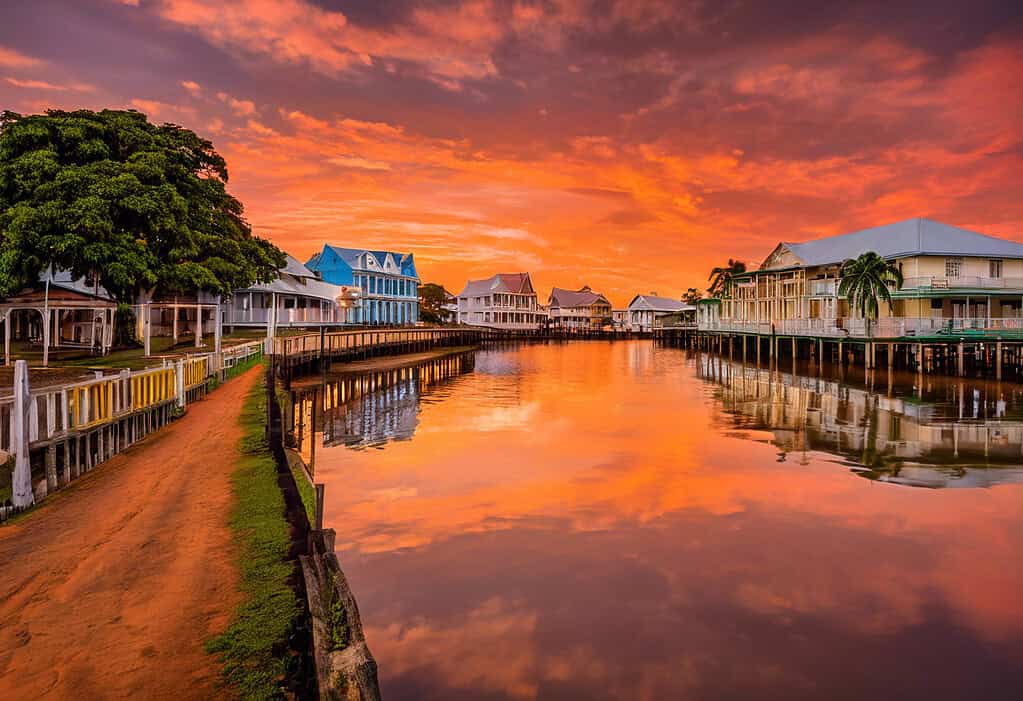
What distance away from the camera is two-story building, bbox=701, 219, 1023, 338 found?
137 feet

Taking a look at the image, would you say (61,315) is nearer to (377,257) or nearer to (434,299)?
(377,257)

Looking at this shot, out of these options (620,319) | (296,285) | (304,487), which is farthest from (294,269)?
(620,319)

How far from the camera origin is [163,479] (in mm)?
11758

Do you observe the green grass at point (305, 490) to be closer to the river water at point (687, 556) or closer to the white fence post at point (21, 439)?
the river water at point (687, 556)

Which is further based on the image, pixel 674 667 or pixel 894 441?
pixel 894 441

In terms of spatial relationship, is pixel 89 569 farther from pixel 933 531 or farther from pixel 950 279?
pixel 950 279

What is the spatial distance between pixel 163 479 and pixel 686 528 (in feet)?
32.9

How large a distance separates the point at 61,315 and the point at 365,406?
21454mm

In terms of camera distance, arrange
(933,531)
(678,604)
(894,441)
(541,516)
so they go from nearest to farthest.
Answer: (678,604) → (933,531) → (541,516) → (894,441)

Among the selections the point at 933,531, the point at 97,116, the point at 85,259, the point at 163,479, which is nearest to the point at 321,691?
the point at 163,479

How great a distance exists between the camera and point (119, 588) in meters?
7.45

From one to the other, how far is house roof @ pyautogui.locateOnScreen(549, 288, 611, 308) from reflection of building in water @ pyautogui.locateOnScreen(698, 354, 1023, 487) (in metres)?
95.8

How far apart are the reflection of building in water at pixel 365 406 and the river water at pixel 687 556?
0.91 feet

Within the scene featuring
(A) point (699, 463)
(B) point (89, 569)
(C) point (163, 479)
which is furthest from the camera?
(A) point (699, 463)
